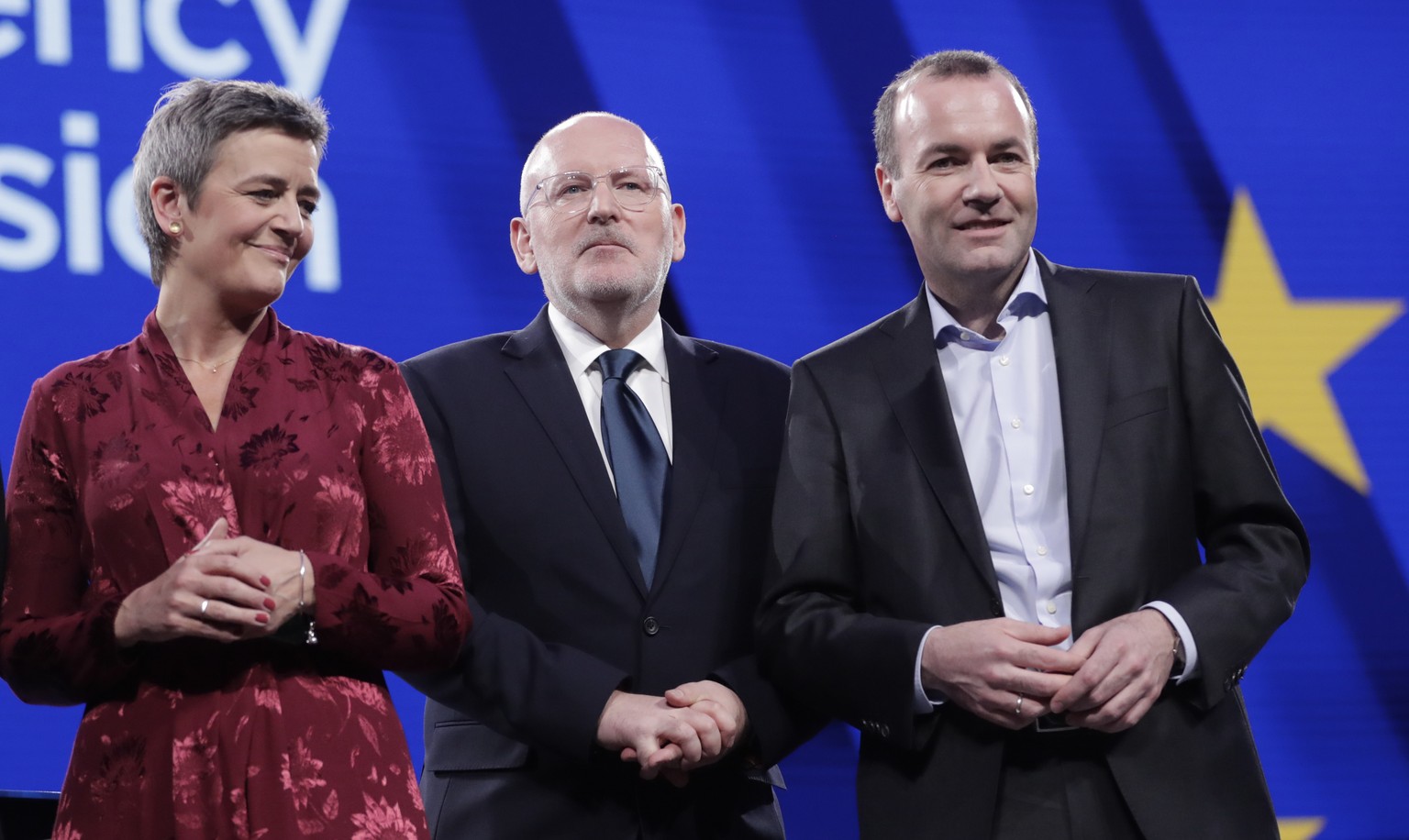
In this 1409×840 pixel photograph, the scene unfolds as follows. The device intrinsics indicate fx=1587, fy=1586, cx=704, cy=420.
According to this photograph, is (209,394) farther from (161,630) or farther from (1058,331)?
(1058,331)

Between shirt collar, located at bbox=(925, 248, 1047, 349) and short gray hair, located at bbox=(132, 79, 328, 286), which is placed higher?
short gray hair, located at bbox=(132, 79, 328, 286)

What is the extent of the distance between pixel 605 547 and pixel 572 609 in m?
0.10

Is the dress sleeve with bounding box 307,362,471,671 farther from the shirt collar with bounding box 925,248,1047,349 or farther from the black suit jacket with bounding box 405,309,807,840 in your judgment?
the shirt collar with bounding box 925,248,1047,349

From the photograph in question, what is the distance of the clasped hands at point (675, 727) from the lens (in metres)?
2.22

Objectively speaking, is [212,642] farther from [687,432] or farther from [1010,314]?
[1010,314]

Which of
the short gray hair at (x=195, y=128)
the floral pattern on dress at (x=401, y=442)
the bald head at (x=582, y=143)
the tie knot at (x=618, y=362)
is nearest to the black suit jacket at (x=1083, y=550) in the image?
the tie knot at (x=618, y=362)

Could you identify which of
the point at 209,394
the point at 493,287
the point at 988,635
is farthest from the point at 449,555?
the point at 493,287

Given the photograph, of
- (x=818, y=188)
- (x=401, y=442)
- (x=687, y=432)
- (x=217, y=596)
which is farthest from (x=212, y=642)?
(x=818, y=188)

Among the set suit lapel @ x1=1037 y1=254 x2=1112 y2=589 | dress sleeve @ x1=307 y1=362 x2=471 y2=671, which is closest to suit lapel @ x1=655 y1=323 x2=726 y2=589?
dress sleeve @ x1=307 y1=362 x2=471 y2=671

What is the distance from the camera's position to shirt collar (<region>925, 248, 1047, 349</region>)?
2.29 meters

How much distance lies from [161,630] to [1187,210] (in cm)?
268

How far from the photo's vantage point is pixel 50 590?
75.9 inches

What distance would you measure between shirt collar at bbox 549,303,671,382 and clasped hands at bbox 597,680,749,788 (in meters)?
0.58

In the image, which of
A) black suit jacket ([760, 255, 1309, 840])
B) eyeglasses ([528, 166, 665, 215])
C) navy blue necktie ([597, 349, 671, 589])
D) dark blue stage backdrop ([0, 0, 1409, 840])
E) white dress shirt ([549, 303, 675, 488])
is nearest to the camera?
black suit jacket ([760, 255, 1309, 840])
